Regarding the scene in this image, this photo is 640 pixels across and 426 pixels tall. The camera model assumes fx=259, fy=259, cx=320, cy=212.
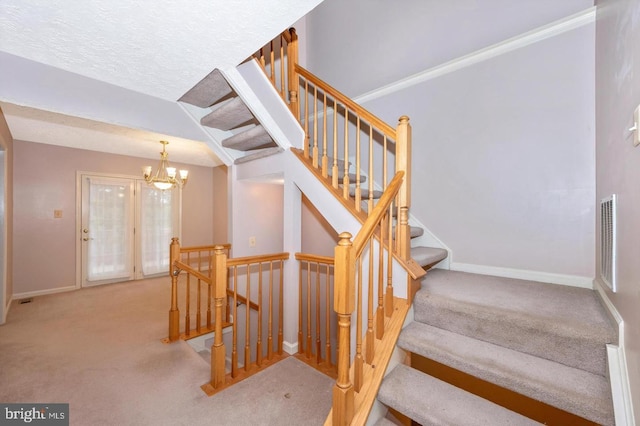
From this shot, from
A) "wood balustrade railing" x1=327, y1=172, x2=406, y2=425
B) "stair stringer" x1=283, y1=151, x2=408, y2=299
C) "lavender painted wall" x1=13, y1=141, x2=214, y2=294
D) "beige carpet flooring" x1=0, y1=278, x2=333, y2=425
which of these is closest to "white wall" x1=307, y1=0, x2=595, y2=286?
"stair stringer" x1=283, y1=151, x2=408, y2=299

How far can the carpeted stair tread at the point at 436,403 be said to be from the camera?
1164 millimetres

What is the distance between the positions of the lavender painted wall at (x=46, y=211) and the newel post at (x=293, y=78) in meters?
4.19

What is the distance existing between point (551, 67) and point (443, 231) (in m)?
1.59

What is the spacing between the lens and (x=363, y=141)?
10.6 feet

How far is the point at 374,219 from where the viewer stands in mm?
1480

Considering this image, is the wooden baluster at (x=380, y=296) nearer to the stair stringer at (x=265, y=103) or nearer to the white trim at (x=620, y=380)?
the white trim at (x=620, y=380)

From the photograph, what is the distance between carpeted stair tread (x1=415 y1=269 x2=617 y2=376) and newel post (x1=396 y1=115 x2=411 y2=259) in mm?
369

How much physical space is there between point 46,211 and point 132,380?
12.9ft

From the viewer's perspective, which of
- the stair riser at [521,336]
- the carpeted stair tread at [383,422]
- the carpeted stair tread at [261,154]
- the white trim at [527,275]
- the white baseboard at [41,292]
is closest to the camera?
the stair riser at [521,336]

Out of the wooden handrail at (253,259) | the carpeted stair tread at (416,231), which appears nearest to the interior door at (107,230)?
the wooden handrail at (253,259)

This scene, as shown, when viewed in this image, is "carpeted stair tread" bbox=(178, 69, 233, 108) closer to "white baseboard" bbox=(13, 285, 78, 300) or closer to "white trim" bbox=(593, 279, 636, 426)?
"white trim" bbox=(593, 279, 636, 426)

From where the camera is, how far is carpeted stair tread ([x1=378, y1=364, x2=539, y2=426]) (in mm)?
1164

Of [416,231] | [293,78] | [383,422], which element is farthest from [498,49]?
[383,422]

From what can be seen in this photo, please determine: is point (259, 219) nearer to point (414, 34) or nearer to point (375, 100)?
point (375, 100)
